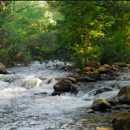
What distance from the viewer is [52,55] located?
45.7 ft

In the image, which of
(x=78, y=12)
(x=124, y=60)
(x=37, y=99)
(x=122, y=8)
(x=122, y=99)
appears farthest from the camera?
(x=122, y=8)

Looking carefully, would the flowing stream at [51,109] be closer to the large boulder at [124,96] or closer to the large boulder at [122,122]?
the large boulder at [122,122]

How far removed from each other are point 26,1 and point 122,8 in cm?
1907

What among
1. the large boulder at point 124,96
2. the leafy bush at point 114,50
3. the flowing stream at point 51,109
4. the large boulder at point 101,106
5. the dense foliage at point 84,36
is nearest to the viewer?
the flowing stream at point 51,109

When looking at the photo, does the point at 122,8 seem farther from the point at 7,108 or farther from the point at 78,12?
the point at 7,108

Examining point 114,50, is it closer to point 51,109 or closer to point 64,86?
point 64,86

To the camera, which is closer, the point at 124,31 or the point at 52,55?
the point at 52,55

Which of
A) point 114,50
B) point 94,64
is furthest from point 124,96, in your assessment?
point 114,50

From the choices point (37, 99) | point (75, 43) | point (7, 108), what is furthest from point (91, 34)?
point (7, 108)

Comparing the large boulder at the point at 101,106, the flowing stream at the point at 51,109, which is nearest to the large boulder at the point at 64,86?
the flowing stream at the point at 51,109

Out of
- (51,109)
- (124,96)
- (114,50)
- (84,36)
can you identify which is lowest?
(51,109)

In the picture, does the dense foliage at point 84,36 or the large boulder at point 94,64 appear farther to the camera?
the large boulder at point 94,64

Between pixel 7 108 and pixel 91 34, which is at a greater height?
pixel 91 34

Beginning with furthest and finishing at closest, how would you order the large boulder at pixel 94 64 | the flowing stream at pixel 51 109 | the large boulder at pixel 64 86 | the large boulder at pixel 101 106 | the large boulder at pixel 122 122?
the large boulder at pixel 94 64, the large boulder at pixel 64 86, the large boulder at pixel 101 106, the flowing stream at pixel 51 109, the large boulder at pixel 122 122
